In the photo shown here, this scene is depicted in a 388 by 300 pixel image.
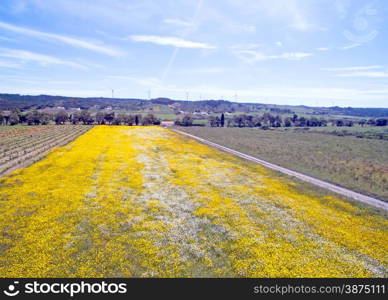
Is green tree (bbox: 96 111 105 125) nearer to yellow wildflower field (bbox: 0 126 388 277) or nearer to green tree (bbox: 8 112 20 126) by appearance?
green tree (bbox: 8 112 20 126)

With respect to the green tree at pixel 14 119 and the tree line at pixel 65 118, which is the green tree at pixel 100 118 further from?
the green tree at pixel 14 119

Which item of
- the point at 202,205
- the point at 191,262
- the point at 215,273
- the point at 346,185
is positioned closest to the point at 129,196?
the point at 202,205

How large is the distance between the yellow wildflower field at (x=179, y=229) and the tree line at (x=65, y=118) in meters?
117

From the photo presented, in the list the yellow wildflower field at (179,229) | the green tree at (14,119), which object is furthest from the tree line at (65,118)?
the yellow wildflower field at (179,229)

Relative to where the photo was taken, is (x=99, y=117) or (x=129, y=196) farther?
(x=99, y=117)

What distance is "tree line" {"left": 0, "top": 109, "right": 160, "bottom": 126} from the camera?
4776 inches

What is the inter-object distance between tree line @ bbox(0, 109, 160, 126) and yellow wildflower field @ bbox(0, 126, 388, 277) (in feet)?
384

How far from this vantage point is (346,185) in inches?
1064

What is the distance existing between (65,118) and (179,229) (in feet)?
458

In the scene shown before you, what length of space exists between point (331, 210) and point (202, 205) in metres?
11.3

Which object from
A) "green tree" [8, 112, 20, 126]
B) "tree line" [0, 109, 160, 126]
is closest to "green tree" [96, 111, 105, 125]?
"tree line" [0, 109, 160, 126]

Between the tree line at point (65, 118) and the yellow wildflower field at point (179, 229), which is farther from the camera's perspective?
the tree line at point (65, 118)

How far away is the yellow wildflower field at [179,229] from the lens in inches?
459

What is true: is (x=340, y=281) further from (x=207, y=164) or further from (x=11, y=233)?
(x=207, y=164)
